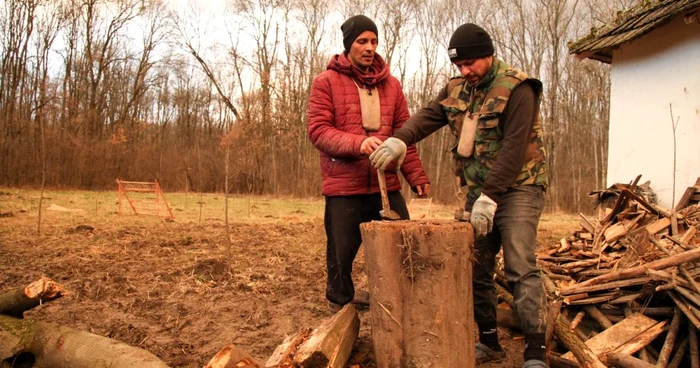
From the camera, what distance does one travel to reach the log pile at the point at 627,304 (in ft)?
10.7

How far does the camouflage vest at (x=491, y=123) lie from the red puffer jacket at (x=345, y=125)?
56 cm

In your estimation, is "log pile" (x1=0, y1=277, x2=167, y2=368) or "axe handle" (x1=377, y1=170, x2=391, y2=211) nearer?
"log pile" (x1=0, y1=277, x2=167, y2=368)

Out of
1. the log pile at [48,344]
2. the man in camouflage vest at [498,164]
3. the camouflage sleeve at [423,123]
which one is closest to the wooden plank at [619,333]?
the man in camouflage vest at [498,164]

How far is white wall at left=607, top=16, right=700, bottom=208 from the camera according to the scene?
282 inches

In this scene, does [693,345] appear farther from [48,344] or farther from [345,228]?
[48,344]

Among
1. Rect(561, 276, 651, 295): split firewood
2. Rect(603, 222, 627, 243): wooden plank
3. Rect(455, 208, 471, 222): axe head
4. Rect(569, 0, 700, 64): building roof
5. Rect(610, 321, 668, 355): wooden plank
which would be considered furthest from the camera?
Rect(569, 0, 700, 64): building roof

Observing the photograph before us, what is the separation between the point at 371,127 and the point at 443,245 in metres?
1.29

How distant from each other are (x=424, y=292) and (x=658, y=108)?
271 inches

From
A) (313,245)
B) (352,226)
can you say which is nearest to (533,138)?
(352,226)

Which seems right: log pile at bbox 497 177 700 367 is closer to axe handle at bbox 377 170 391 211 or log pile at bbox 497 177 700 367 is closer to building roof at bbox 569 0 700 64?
axe handle at bbox 377 170 391 211

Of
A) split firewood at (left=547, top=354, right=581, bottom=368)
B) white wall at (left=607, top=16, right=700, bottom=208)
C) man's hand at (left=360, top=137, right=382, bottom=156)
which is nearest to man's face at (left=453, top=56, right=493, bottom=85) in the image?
man's hand at (left=360, top=137, right=382, bottom=156)

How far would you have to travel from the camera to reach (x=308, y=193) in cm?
2534

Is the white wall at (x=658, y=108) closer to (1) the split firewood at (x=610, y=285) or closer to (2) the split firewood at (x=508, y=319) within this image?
(1) the split firewood at (x=610, y=285)

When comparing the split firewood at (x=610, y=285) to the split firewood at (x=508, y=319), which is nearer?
the split firewood at (x=610, y=285)
